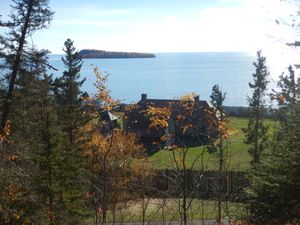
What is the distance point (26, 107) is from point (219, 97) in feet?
61.0

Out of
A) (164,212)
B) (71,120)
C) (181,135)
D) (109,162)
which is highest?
(181,135)

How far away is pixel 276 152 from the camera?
1363 cm

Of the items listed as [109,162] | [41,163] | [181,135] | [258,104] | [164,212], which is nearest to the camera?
[41,163]

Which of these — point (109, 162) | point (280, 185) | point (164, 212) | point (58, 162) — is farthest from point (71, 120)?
point (280, 185)

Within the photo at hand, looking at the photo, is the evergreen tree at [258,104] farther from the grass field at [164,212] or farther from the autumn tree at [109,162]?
the grass field at [164,212]

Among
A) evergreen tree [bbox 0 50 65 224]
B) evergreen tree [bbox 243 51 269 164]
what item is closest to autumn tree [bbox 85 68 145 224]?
evergreen tree [bbox 0 50 65 224]

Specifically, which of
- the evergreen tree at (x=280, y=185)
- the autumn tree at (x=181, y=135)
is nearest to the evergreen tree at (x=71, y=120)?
the autumn tree at (x=181, y=135)

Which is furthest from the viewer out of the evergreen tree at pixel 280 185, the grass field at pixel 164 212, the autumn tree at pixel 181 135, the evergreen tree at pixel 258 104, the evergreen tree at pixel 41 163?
the evergreen tree at pixel 258 104

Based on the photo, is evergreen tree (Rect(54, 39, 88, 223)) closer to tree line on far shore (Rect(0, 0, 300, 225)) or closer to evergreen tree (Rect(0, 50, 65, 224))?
tree line on far shore (Rect(0, 0, 300, 225))

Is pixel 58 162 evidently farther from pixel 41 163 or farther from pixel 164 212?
pixel 164 212

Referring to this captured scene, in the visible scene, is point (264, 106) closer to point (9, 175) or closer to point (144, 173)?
point (144, 173)

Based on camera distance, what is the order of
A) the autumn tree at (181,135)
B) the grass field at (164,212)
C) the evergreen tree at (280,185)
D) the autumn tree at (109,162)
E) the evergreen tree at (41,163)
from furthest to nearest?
the grass field at (164,212) → the autumn tree at (109,162) → the evergreen tree at (41,163) → the evergreen tree at (280,185) → the autumn tree at (181,135)

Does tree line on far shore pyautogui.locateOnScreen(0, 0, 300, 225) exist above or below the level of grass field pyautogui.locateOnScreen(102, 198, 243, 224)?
above

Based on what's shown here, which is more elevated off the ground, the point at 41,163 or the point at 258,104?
the point at 41,163
